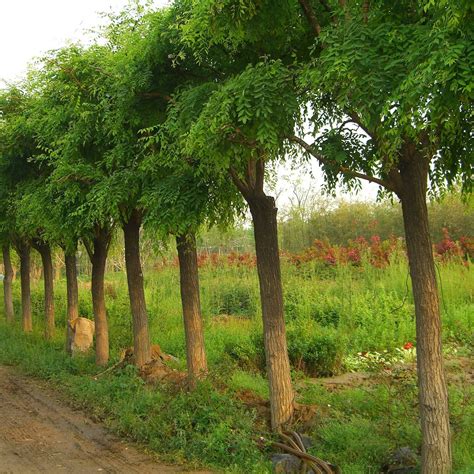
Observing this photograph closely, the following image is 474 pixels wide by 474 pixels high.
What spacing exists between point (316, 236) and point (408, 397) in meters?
23.0

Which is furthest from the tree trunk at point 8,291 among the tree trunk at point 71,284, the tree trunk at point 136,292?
the tree trunk at point 136,292

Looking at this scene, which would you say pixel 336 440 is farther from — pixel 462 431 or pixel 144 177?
pixel 144 177

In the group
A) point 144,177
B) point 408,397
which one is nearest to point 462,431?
point 408,397

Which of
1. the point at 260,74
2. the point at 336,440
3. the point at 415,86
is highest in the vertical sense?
the point at 260,74

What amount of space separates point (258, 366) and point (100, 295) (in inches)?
159

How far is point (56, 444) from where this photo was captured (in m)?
8.20

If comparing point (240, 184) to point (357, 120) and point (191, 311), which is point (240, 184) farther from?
point (191, 311)

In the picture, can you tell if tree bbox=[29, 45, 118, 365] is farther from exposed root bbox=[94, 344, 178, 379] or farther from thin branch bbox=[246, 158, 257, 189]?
exposed root bbox=[94, 344, 178, 379]

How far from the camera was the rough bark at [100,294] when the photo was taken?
42.9 ft

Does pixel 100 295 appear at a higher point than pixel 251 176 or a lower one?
lower

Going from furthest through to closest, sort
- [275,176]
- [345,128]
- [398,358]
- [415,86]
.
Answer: [398,358]
[275,176]
[345,128]
[415,86]

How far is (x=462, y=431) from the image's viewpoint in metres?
6.50

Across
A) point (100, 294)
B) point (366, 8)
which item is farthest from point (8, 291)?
point (366, 8)

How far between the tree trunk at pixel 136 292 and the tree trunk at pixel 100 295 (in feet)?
4.68
